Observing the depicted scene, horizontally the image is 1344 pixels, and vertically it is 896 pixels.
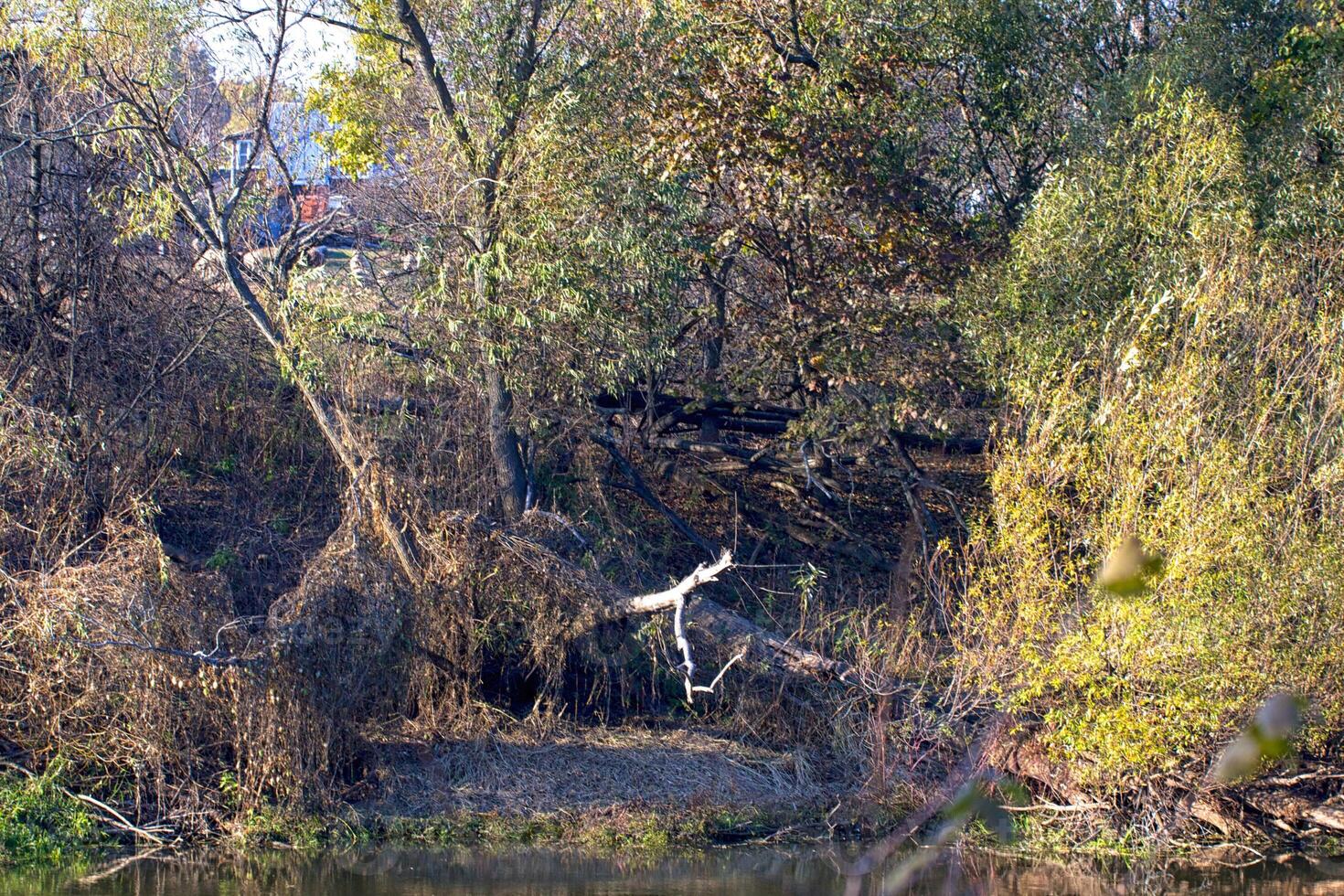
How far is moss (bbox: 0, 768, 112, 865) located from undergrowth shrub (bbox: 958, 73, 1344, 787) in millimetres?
6904

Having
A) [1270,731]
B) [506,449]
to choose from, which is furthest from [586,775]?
[1270,731]

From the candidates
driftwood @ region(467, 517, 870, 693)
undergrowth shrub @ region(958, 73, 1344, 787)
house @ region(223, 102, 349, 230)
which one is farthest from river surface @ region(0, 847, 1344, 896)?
house @ region(223, 102, 349, 230)

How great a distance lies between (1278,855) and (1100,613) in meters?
2.42

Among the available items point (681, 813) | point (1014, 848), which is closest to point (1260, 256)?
point (1014, 848)

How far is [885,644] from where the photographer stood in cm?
1165

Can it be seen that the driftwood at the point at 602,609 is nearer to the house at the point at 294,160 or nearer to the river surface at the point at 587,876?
the river surface at the point at 587,876

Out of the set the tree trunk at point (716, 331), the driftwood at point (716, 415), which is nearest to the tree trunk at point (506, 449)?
the driftwood at point (716, 415)

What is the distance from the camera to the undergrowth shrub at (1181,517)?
955cm

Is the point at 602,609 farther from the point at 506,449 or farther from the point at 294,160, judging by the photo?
the point at 294,160

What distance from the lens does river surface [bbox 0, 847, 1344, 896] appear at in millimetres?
8812

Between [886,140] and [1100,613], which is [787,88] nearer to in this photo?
[886,140]

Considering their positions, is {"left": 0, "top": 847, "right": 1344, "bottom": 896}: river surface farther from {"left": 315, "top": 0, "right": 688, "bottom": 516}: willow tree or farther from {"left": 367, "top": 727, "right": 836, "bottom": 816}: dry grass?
{"left": 315, "top": 0, "right": 688, "bottom": 516}: willow tree

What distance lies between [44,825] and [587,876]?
13.4 feet

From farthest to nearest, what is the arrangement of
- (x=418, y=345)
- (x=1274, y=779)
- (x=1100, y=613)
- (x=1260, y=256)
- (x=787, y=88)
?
(x=787, y=88), (x=418, y=345), (x=1260, y=256), (x=1274, y=779), (x=1100, y=613)
